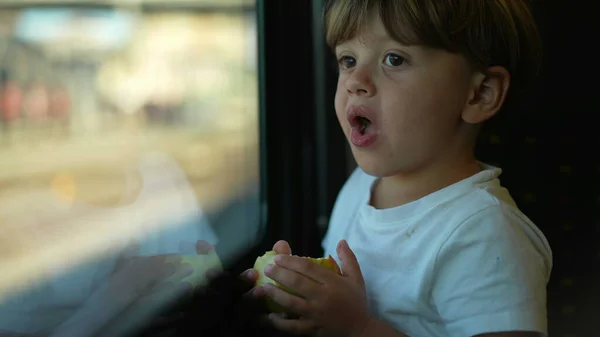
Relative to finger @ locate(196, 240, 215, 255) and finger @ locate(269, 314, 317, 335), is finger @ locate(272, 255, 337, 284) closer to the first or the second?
finger @ locate(269, 314, 317, 335)

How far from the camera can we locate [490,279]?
0.76 m

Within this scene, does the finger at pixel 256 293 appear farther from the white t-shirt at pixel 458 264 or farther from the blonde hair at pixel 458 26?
the blonde hair at pixel 458 26

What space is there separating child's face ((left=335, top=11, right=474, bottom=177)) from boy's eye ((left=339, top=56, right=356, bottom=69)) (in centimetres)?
1

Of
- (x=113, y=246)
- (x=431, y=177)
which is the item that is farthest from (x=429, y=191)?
(x=113, y=246)

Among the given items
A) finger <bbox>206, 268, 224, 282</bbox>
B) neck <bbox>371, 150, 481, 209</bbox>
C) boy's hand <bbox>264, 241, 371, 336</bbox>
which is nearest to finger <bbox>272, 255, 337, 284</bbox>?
boy's hand <bbox>264, 241, 371, 336</bbox>

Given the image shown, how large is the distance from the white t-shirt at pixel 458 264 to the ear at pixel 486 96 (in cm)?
8

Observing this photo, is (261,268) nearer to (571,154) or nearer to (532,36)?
(532,36)

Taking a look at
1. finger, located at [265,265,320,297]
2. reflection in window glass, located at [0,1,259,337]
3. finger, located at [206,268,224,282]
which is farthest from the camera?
finger, located at [206,268,224,282]

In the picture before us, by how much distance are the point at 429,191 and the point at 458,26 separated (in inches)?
8.6

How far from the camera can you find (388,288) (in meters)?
0.84

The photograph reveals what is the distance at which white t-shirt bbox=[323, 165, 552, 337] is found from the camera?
76cm

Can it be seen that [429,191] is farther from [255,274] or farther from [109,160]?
[109,160]

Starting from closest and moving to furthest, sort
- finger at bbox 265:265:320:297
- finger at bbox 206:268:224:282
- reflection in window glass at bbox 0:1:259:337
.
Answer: reflection in window glass at bbox 0:1:259:337 → finger at bbox 265:265:320:297 → finger at bbox 206:268:224:282

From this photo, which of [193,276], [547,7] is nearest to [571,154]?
[547,7]
